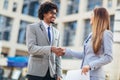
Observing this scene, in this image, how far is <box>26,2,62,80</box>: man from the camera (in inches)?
145

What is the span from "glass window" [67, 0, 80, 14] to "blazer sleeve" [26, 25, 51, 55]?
25.5 meters

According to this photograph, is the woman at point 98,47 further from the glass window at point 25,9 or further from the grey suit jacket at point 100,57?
the glass window at point 25,9

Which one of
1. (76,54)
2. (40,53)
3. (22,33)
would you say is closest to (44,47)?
(40,53)

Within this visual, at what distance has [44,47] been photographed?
12.0ft

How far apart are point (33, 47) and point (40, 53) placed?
108mm

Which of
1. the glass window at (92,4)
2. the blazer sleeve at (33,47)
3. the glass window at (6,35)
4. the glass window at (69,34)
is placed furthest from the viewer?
the glass window at (6,35)

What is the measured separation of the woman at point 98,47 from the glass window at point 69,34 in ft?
82.4

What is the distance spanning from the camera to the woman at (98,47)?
11.0ft

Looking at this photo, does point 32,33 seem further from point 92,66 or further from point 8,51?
point 8,51

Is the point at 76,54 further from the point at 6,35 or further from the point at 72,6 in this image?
the point at 6,35

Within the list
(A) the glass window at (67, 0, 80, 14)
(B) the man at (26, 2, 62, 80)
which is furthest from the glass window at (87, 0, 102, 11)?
(B) the man at (26, 2, 62, 80)

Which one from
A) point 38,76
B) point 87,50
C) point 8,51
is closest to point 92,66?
point 87,50

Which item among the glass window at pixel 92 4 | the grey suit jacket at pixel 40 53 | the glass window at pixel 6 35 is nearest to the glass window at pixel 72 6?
the glass window at pixel 92 4

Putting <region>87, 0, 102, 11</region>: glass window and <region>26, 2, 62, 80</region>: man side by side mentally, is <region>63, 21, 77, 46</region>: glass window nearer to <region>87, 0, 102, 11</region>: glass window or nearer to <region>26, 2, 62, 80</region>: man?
<region>87, 0, 102, 11</region>: glass window
